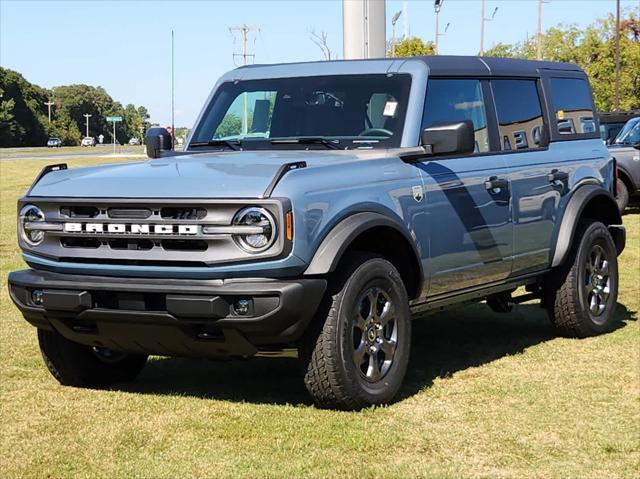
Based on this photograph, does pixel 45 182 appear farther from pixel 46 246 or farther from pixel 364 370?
pixel 364 370

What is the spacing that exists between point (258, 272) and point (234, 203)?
0.36m

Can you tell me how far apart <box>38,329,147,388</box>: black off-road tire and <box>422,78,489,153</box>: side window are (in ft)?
7.77

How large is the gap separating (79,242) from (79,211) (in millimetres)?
165

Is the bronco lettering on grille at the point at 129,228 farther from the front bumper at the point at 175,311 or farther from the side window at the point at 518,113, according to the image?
the side window at the point at 518,113

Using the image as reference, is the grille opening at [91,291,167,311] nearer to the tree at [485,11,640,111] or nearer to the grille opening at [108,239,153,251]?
the grille opening at [108,239,153,251]

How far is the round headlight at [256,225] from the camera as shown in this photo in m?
5.53

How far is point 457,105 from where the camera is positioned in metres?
7.29

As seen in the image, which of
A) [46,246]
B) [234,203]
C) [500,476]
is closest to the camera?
[500,476]

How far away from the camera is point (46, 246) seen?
6137 mm

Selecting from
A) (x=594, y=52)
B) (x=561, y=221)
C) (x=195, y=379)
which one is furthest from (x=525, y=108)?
(x=594, y=52)

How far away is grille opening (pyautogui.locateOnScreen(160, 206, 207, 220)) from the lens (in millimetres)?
5637

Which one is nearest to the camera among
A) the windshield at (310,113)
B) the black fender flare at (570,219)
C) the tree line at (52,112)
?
the windshield at (310,113)

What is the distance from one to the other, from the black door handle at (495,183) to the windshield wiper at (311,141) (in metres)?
1.06

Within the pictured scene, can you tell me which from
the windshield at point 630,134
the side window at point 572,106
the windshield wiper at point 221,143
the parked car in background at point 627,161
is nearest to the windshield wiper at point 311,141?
the windshield wiper at point 221,143
